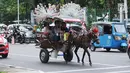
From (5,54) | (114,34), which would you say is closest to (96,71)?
(5,54)

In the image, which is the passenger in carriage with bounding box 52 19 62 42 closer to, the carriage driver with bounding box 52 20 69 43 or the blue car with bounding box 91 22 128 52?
the carriage driver with bounding box 52 20 69 43

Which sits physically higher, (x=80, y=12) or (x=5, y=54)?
(x=80, y=12)

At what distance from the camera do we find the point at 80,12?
18.1 m

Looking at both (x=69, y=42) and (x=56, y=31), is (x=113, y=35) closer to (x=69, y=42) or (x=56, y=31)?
(x=56, y=31)

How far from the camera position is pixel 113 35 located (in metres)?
25.7

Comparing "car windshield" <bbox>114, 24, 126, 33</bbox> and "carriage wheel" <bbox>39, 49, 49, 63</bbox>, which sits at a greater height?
"car windshield" <bbox>114, 24, 126, 33</bbox>

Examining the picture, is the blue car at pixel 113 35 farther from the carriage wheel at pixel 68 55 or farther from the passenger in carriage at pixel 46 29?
the passenger in carriage at pixel 46 29

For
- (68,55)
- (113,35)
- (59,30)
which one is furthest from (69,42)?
(113,35)

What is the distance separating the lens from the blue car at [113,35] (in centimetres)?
2573

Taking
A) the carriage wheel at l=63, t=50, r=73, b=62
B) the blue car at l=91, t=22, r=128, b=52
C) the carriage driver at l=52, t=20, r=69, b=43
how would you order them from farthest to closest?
the blue car at l=91, t=22, r=128, b=52, the carriage wheel at l=63, t=50, r=73, b=62, the carriage driver at l=52, t=20, r=69, b=43

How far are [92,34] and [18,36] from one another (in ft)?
73.7

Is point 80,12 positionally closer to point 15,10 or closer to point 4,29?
point 4,29

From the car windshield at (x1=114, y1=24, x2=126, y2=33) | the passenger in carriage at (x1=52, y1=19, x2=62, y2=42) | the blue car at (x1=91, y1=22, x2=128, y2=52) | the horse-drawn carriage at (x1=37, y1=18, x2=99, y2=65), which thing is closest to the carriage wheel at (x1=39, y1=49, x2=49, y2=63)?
the horse-drawn carriage at (x1=37, y1=18, x2=99, y2=65)

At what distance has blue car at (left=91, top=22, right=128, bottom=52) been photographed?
25734mm
